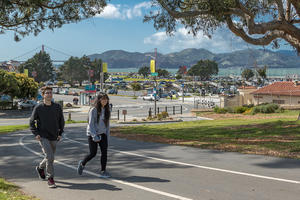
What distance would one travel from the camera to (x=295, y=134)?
12859 mm

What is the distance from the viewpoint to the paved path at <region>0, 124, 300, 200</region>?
5652mm

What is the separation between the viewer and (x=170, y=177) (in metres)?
6.70

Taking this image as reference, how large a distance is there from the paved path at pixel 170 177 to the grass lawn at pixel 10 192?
0.62 ft

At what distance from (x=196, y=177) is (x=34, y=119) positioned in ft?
10.2

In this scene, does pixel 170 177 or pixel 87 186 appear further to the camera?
pixel 170 177

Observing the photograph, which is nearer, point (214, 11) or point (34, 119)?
point (34, 119)

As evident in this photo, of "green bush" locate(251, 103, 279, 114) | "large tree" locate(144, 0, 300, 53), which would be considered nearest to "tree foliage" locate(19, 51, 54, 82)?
"green bush" locate(251, 103, 279, 114)

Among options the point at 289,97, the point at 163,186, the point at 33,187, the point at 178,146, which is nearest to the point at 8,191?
the point at 33,187

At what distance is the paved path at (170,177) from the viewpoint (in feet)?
18.5

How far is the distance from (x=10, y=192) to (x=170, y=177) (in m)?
2.78

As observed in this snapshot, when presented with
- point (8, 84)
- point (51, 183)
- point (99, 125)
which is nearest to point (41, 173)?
point (51, 183)

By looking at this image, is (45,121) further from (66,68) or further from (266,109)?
(66,68)

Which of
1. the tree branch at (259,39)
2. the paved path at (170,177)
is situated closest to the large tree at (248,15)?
the tree branch at (259,39)

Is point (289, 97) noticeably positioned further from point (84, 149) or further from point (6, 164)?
point (6, 164)
